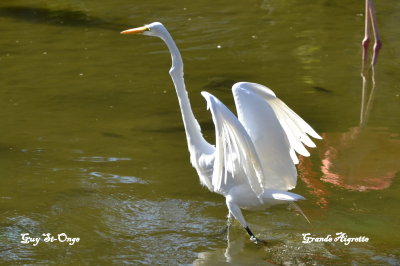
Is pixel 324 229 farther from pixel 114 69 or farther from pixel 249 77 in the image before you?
pixel 114 69

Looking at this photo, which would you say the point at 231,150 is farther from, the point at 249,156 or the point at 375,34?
the point at 375,34

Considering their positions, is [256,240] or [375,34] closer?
[256,240]

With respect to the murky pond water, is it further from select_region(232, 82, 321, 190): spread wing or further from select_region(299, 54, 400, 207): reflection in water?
select_region(232, 82, 321, 190): spread wing

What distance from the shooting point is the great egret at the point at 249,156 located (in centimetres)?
494

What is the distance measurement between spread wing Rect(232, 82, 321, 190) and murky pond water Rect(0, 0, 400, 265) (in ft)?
1.42

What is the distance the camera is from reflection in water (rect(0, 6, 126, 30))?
36.2 ft

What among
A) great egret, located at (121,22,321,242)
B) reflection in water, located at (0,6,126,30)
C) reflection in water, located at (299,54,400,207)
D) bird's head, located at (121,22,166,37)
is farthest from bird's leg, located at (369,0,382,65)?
bird's head, located at (121,22,166,37)

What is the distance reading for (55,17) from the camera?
1140 centimetres

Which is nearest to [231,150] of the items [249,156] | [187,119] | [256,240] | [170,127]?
[249,156]

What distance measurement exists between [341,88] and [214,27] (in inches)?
117

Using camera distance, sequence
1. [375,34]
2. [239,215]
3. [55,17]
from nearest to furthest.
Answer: [239,215]
[375,34]
[55,17]

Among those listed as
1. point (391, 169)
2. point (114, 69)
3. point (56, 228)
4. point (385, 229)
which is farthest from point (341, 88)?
point (56, 228)

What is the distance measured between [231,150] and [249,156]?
0.42 feet

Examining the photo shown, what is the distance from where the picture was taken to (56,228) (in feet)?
18.0
